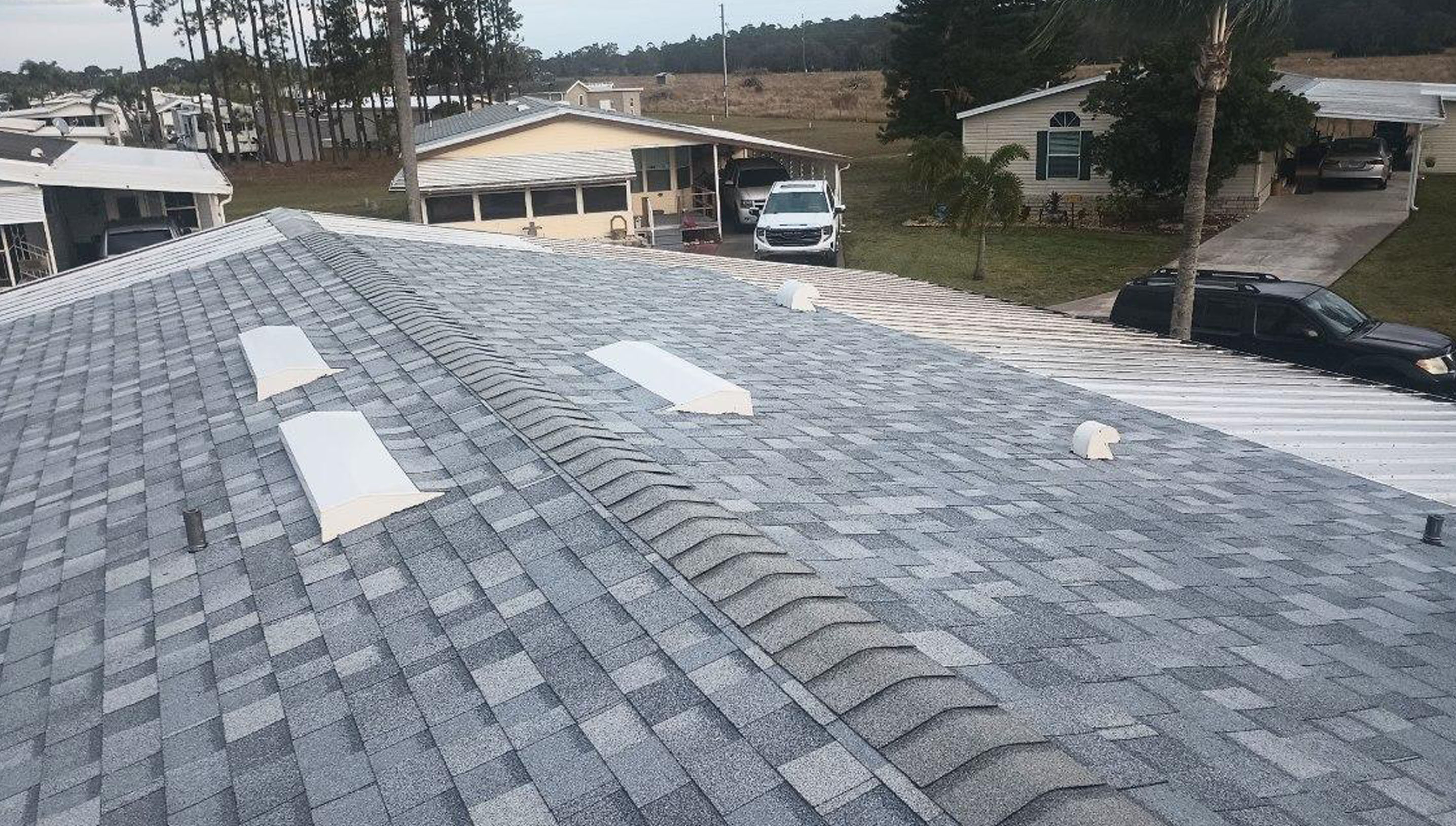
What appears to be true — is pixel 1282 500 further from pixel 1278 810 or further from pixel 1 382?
pixel 1 382

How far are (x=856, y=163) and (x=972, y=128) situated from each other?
12.9m

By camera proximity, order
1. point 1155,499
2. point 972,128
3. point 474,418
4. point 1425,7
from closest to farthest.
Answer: point 474,418, point 1155,499, point 972,128, point 1425,7

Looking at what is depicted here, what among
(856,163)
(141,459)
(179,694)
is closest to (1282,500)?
(179,694)

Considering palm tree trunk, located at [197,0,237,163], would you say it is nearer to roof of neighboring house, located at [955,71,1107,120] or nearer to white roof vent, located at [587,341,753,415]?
roof of neighboring house, located at [955,71,1107,120]

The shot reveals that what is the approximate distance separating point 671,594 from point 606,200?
2789 centimetres

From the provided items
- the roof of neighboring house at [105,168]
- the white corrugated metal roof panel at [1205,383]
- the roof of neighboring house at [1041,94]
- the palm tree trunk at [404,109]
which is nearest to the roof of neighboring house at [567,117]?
the palm tree trunk at [404,109]

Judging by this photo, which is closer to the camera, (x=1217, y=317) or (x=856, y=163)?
(x=1217, y=317)

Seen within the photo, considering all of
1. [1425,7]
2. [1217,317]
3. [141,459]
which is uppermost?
[1425,7]

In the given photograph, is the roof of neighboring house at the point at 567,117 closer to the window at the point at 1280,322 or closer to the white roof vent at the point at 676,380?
the window at the point at 1280,322

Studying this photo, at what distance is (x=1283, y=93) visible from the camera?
2967cm

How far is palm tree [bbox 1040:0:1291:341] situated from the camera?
16.3 meters

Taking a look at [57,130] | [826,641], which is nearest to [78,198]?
[57,130]

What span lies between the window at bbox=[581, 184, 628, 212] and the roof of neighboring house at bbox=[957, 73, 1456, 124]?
39.9ft

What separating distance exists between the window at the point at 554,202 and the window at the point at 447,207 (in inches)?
71.5
